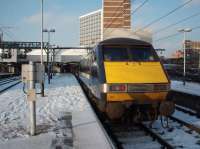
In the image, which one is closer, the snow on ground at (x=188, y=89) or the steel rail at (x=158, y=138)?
the steel rail at (x=158, y=138)

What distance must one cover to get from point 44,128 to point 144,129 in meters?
3.13

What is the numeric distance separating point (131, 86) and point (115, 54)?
1.53 metres

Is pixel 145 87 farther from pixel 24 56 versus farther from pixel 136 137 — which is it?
Result: pixel 24 56

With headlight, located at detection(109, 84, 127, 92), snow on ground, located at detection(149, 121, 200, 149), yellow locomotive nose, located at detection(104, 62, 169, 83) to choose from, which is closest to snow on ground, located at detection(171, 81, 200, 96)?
snow on ground, located at detection(149, 121, 200, 149)

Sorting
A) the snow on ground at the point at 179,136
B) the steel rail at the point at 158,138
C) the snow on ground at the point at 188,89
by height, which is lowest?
the snow on ground at the point at 179,136

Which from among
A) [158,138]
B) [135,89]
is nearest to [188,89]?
[135,89]

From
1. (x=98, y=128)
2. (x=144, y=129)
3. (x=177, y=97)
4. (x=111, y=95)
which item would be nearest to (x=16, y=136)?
(x=98, y=128)

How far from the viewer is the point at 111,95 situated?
10.2 metres

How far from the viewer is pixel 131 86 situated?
1037 centimetres

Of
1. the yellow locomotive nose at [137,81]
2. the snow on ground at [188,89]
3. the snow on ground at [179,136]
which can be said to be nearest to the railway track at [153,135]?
the snow on ground at [179,136]

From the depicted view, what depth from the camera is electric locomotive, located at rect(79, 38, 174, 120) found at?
10.2 metres

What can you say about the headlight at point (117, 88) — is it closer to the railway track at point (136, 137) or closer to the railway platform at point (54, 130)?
the railway platform at point (54, 130)

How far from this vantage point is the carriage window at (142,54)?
11477 millimetres

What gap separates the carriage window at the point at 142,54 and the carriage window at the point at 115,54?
23cm
